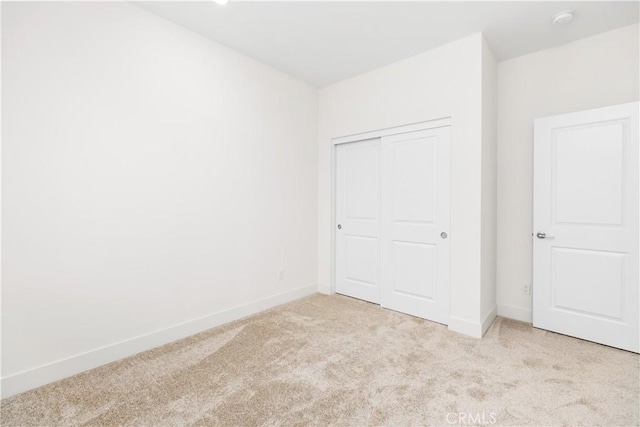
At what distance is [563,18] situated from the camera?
95.7 inches

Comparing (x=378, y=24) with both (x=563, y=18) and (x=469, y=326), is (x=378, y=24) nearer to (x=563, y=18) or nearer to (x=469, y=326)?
(x=563, y=18)

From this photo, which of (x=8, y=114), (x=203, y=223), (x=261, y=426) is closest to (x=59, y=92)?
(x=8, y=114)

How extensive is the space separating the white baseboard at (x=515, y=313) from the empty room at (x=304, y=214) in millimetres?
24

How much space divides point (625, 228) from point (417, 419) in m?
2.38

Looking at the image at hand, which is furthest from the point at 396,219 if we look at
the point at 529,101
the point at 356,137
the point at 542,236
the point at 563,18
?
the point at 563,18

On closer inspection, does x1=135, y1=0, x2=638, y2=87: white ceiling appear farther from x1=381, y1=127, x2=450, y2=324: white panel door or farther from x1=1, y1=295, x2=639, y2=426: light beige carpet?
x1=1, y1=295, x2=639, y2=426: light beige carpet

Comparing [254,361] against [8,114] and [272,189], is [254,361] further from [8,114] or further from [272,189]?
[8,114]

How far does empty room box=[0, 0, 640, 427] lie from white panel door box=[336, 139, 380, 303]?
0.03m

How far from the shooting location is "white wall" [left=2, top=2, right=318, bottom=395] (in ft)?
6.26

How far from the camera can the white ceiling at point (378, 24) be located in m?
2.36

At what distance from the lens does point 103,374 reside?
2105 millimetres

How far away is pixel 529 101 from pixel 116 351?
4.42m

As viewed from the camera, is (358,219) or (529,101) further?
(358,219)

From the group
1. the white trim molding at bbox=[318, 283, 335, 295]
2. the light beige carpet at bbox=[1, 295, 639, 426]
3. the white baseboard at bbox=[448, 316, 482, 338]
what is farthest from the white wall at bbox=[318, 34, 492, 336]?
the white trim molding at bbox=[318, 283, 335, 295]
